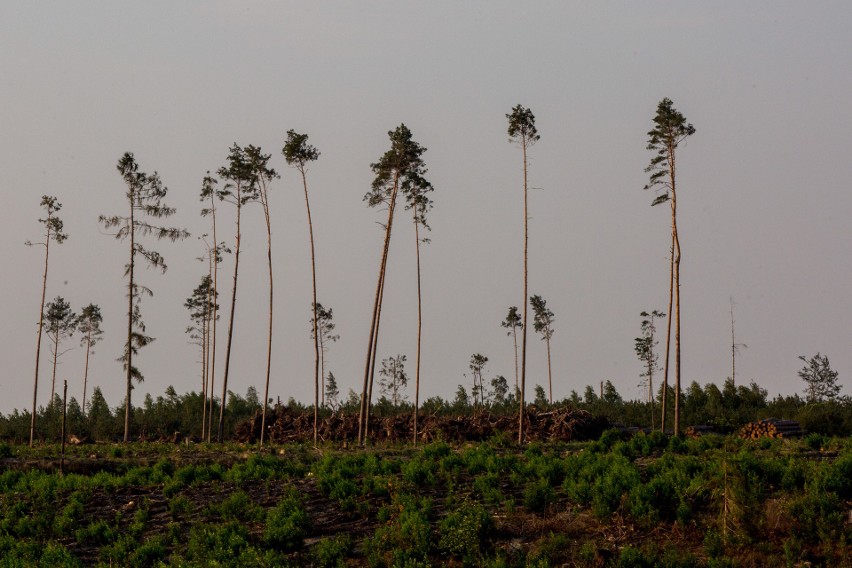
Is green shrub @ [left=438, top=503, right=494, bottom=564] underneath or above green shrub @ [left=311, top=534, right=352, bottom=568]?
above

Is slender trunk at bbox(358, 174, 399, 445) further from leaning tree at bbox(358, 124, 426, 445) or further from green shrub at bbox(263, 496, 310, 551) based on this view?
green shrub at bbox(263, 496, 310, 551)

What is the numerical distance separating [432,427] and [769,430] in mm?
14531

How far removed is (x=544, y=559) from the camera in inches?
707

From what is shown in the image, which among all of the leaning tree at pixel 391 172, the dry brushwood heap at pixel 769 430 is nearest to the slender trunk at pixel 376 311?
the leaning tree at pixel 391 172

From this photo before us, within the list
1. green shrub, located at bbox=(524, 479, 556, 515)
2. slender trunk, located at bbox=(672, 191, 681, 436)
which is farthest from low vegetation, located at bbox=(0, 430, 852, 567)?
slender trunk, located at bbox=(672, 191, 681, 436)

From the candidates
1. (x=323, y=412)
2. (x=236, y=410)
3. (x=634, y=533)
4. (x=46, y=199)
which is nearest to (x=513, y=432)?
(x=323, y=412)

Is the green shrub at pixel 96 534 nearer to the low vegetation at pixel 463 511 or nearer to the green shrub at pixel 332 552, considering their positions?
the low vegetation at pixel 463 511

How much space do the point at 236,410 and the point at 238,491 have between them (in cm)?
4409

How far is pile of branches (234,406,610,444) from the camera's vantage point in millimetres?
39250

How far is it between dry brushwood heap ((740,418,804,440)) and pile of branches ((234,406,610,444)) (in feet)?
18.9

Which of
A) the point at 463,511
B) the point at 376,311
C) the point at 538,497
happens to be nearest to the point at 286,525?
the point at 463,511

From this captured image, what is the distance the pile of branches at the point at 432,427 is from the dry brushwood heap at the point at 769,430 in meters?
5.77

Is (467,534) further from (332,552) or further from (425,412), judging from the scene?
(425,412)

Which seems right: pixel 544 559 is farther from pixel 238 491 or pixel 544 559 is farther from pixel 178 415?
pixel 178 415
